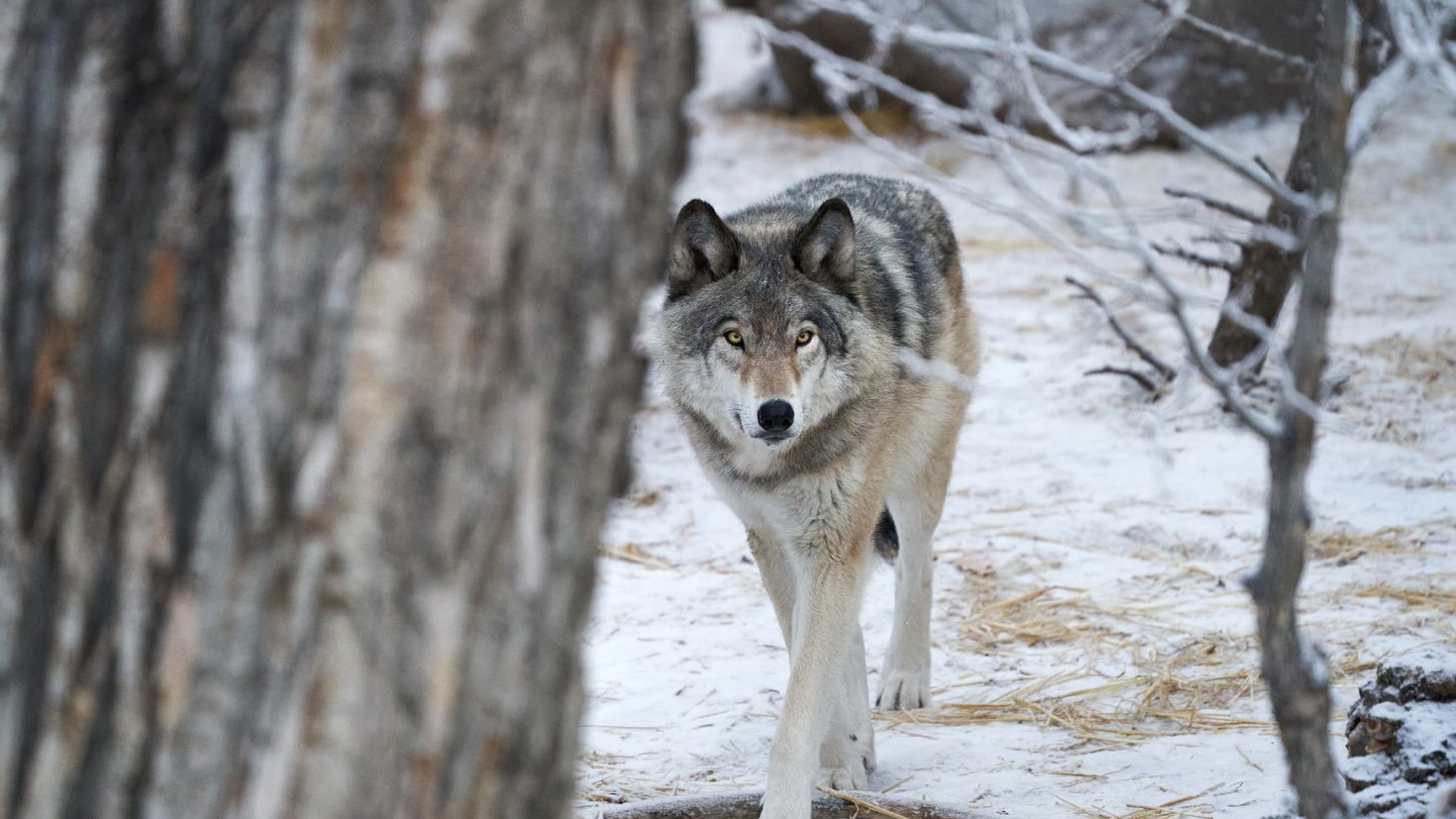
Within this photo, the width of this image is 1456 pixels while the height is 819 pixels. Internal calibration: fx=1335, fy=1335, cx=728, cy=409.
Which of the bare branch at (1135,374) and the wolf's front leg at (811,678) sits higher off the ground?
the bare branch at (1135,374)

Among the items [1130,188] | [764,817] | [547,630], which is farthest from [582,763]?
[1130,188]

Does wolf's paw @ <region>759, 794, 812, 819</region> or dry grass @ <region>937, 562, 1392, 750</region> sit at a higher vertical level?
dry grass @ <region>937, 562, 1392, 750</region>

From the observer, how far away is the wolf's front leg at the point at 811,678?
341 centimetres

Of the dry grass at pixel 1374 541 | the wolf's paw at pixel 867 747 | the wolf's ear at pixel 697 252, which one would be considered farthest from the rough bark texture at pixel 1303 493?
the dry grass at pixel 1374 541

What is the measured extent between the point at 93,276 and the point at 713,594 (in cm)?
437

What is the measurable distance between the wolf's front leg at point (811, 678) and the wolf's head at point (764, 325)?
41 centimetres

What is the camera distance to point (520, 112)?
1.35 m

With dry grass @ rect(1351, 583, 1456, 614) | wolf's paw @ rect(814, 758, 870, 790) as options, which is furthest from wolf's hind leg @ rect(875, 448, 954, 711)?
dry grass @ rect(1351, 583, 1456, 614)

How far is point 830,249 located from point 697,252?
389 millimetres

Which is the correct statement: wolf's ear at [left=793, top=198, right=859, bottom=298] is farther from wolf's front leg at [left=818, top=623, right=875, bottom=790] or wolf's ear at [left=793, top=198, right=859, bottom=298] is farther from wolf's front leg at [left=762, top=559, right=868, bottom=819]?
wolf's front leg at [left=818, top=623, right=875, bottom=790]

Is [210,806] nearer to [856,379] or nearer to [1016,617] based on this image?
[856,379]

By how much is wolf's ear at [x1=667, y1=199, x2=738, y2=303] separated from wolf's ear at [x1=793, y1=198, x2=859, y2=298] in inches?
8.0

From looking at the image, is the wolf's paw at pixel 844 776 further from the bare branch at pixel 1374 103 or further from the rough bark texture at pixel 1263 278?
the rough bark texture at pixel 1263 278

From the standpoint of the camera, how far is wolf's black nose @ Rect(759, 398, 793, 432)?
361 cm
